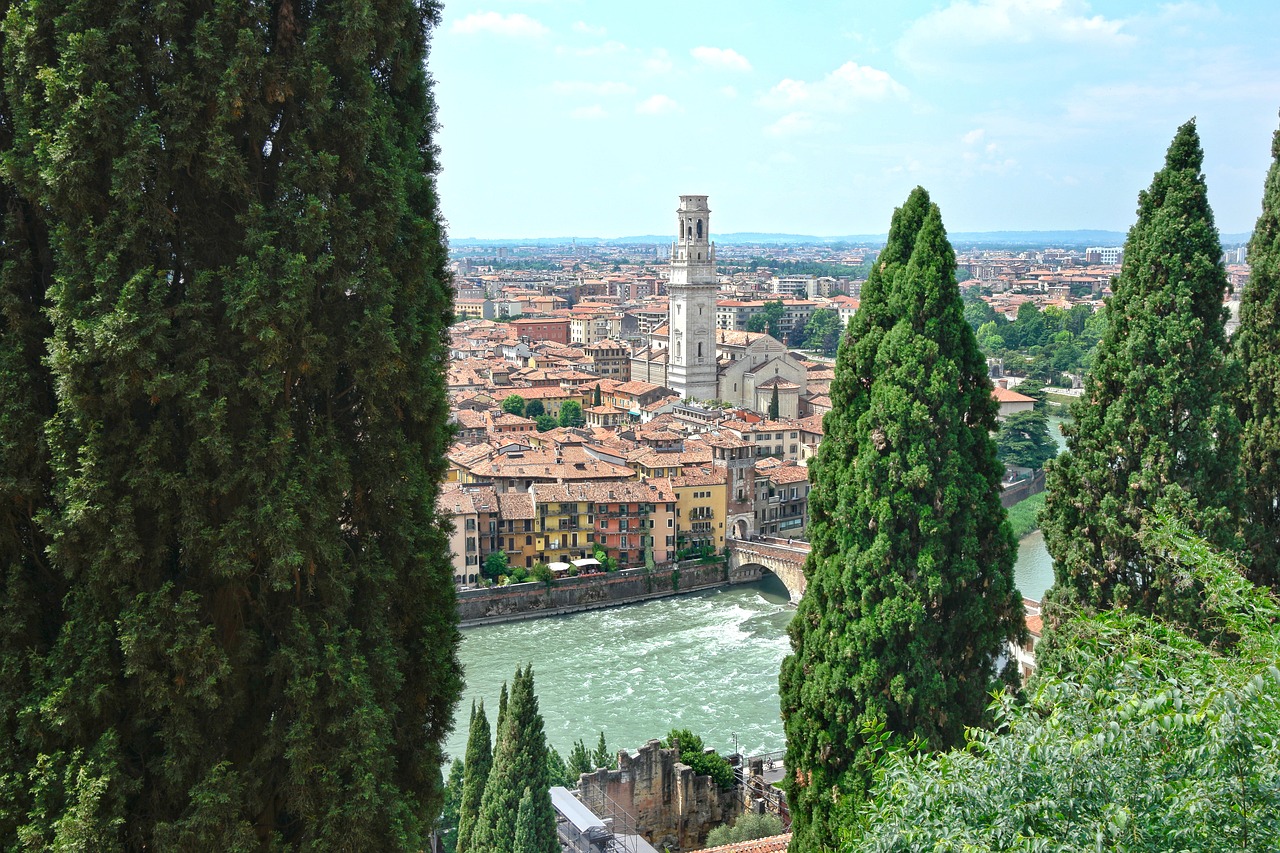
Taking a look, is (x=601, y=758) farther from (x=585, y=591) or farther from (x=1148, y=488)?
(x=585, y=591)

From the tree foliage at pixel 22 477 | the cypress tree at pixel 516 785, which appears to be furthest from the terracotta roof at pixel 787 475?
the tree foliage at pixel 22 477

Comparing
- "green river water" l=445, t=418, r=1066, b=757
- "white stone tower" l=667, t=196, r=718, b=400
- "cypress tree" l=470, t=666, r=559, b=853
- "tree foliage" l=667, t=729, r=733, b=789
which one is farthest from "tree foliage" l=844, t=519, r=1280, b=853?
"white stone tower" l=667, t=196, r=718, b=400

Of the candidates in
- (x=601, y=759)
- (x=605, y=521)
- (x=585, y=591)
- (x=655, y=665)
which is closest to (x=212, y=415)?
(x=601, y=759)

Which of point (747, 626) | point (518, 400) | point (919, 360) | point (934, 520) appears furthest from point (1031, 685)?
point (518, 400)

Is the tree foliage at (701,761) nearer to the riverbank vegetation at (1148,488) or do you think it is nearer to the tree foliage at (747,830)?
the tree foliage at (747,830)

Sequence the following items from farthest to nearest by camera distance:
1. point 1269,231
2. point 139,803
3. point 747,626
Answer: point 747,626 → point 1269,231 → point 139,803

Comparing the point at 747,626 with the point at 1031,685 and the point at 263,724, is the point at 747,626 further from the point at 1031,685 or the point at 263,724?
the point at 263,724

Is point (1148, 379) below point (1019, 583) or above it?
above
